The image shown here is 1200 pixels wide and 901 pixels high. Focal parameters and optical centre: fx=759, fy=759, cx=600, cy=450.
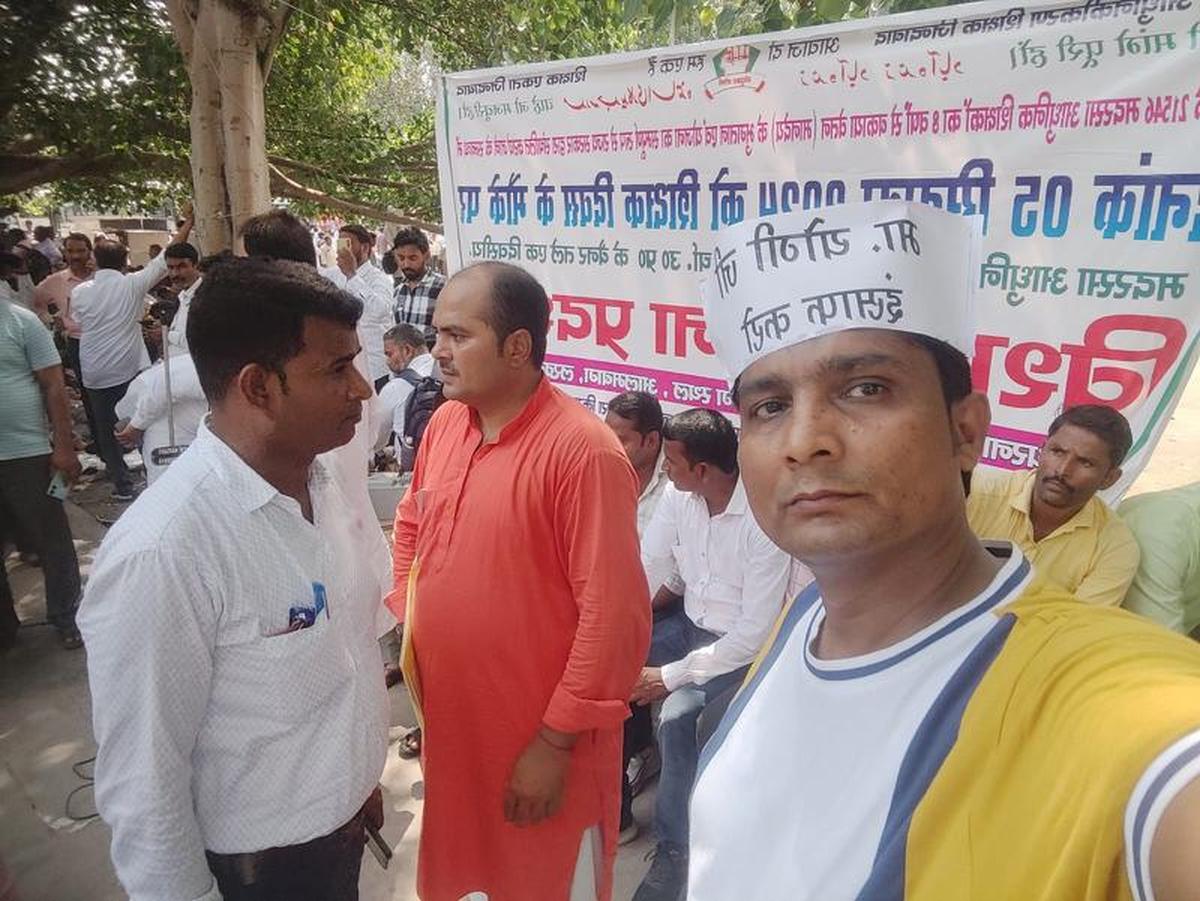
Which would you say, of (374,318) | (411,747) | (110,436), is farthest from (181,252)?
(411,747)

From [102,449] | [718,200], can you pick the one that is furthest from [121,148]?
[718,200]

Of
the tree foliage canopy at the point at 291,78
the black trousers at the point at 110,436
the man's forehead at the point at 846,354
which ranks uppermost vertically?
the tree foliage canopy at the point at 291,78

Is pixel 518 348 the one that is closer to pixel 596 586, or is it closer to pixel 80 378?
pixel 596 586

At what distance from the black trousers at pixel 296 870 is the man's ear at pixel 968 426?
1338 mm

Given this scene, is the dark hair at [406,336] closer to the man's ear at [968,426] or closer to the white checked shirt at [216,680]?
the white checked shirt at [216,680]

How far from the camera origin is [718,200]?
289 centimetres

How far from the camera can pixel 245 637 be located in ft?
4.27

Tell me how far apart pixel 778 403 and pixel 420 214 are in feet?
24.4

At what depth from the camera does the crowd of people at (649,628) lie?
2.30 feet

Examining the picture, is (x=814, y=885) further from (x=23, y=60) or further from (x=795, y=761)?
(x=23, y=60)

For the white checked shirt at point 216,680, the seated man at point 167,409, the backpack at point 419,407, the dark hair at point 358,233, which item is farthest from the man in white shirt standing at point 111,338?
the white checked shirt at point 216,680

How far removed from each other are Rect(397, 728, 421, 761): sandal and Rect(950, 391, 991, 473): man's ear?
2670 millimetres

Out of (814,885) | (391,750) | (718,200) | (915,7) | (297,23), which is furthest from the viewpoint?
(297,23)

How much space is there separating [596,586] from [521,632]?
218mm
